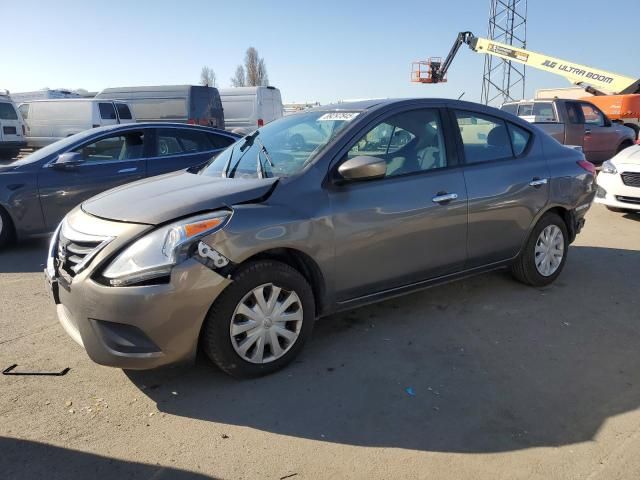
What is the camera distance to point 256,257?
3086mm

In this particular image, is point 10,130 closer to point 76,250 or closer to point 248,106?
point 248,106

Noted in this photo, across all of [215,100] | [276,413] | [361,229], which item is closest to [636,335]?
[361,229]

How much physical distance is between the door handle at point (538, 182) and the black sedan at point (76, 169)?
3451 mm

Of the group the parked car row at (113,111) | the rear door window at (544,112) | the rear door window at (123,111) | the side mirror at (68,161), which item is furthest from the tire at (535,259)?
the rear door window at (123,111)

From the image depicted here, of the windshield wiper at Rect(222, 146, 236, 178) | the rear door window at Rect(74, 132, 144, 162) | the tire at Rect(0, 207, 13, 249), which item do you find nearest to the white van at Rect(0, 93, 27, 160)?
the tire at Rect(0, 207, 13, 249)

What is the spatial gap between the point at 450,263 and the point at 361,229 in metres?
0.96

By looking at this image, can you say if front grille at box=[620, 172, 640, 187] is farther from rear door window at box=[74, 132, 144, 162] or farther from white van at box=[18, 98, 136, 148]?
white van at box=[18, 98, 136, 148]

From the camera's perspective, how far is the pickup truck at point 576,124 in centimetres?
1202

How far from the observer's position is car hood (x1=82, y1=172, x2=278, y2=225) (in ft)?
9.78

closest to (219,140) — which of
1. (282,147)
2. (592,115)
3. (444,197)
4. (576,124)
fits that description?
(282,147)

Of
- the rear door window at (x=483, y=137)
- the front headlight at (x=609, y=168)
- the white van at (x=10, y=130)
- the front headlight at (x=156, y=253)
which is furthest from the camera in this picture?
the white van at (x=10, y=130)

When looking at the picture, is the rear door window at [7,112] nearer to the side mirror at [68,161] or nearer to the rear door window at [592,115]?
the side mirror at [68,161]

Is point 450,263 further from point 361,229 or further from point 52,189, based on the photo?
point 52,189

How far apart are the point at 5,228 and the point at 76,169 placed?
1078 mm
